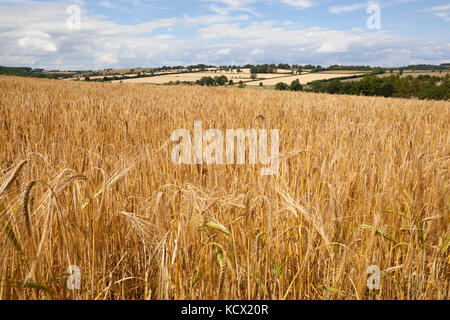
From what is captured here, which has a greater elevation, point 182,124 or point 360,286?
point 182,124

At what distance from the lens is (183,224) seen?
3.31 ft

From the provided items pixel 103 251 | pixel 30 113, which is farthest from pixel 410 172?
pixel 30 113

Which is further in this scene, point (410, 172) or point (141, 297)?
point (410, 172)

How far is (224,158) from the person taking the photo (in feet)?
7.41

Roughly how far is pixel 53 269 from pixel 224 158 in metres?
1.44

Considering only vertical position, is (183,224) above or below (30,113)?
below

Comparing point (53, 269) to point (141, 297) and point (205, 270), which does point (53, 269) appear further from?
point (205, 270)

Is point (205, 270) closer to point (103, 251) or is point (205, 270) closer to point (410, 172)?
point (103, 251)
